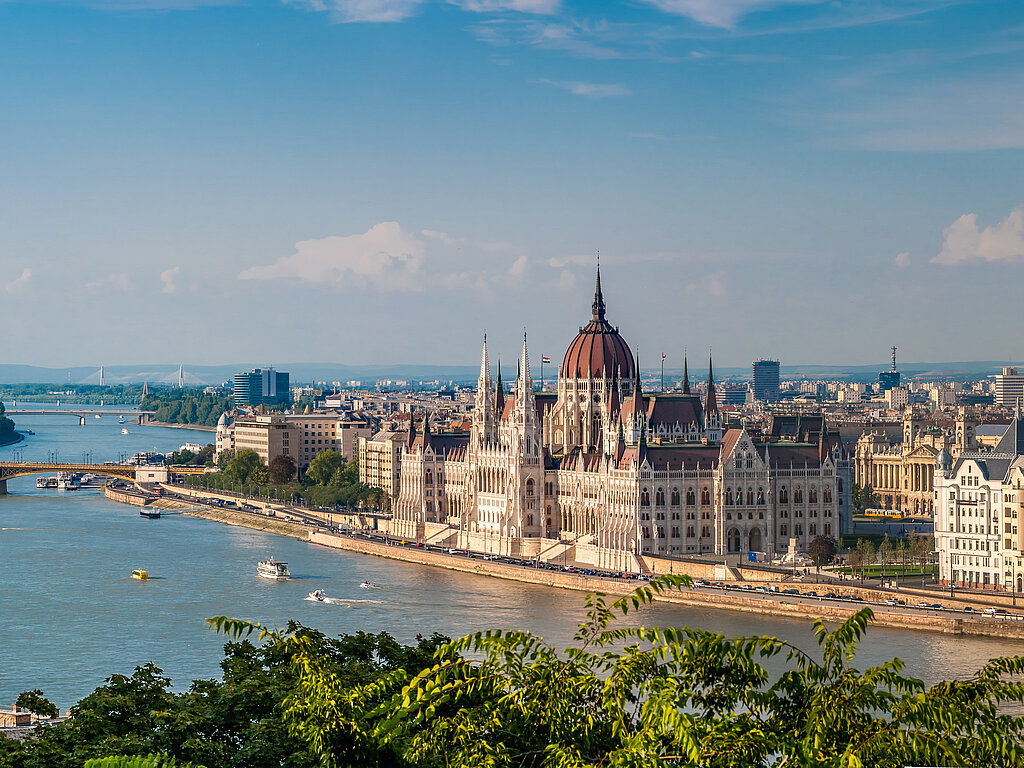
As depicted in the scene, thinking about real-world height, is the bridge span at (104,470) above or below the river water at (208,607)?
above

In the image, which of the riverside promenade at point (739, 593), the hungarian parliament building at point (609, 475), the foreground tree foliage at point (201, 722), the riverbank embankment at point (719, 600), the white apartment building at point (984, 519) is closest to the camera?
the foreground tree foliage at point (201, 722)

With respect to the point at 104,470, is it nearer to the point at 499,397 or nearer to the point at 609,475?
the point at 499,397

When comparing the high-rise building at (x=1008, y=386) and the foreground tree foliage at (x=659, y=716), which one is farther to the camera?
the high-rise building at (x=1008, y=386)

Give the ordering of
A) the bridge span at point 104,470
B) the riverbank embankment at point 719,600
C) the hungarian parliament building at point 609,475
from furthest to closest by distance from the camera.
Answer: the bridge span at point 104,470 < the hungarian parliament building at point 609,475 < the riverbank embankment at point 719,600

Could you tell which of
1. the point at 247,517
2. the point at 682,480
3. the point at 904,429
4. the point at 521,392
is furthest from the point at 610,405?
the point at 904,429

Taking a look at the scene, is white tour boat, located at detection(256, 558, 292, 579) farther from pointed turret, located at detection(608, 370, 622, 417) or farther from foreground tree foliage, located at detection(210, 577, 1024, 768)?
foreground tree foliage, located at detection(210, 577, 1024, 768)

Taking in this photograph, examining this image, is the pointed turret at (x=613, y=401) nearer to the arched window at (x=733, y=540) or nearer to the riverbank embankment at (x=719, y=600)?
the arched window at (x=733, y=540)

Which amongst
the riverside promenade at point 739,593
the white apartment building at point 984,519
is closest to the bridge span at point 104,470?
the riverside promenade at point 739,593

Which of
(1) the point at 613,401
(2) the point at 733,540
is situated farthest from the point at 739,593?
(1) the point at 613,401
